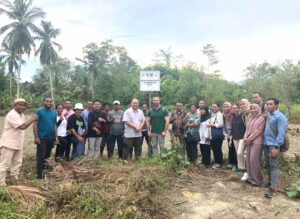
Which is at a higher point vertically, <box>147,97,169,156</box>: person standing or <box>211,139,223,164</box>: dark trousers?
<box>147,97,169,156</box>: person standing

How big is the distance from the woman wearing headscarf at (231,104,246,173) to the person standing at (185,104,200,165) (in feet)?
2.72

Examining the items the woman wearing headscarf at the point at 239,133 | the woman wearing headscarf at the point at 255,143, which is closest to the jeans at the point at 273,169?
the woman wearing headscarf at the point at 255,143

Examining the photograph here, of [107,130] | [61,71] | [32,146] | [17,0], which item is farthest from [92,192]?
[61,71]

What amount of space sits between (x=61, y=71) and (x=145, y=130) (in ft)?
172

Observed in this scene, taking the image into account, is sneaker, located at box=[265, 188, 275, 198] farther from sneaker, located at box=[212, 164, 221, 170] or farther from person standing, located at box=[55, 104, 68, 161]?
person standing, located at box=[55, 104, 68, 161]

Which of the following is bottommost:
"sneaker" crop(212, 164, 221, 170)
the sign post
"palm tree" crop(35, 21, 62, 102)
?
"sneaker" crop(212, 164, 221, 170)

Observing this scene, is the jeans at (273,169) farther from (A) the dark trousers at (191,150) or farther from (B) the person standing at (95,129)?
(B) the person standing at (95,129)

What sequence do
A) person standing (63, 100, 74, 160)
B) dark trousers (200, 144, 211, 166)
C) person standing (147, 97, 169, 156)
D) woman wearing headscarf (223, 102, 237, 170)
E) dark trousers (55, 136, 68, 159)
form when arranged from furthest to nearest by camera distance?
1. person standing (147, 97, 169, 156)
2. dark trousers (200, 144, 211, 166)
3. woman wearing headscarf (223, 102, 237, 170)
4. person standing (63, 100, 74, 160)
5. dark trousers (55, 136, 68, 159)

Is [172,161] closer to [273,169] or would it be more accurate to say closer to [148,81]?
[273,169]

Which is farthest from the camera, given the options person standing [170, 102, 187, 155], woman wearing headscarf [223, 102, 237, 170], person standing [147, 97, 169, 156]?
person standing [170, 102, 187, 155]

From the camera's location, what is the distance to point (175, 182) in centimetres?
611

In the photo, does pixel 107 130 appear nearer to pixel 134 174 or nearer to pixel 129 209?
pixel 134 174

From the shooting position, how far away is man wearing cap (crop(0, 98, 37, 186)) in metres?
5.47

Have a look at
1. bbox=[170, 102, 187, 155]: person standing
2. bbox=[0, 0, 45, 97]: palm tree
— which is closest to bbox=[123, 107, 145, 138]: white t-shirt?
bbox=[170, 102, 187, 155]: person standing
